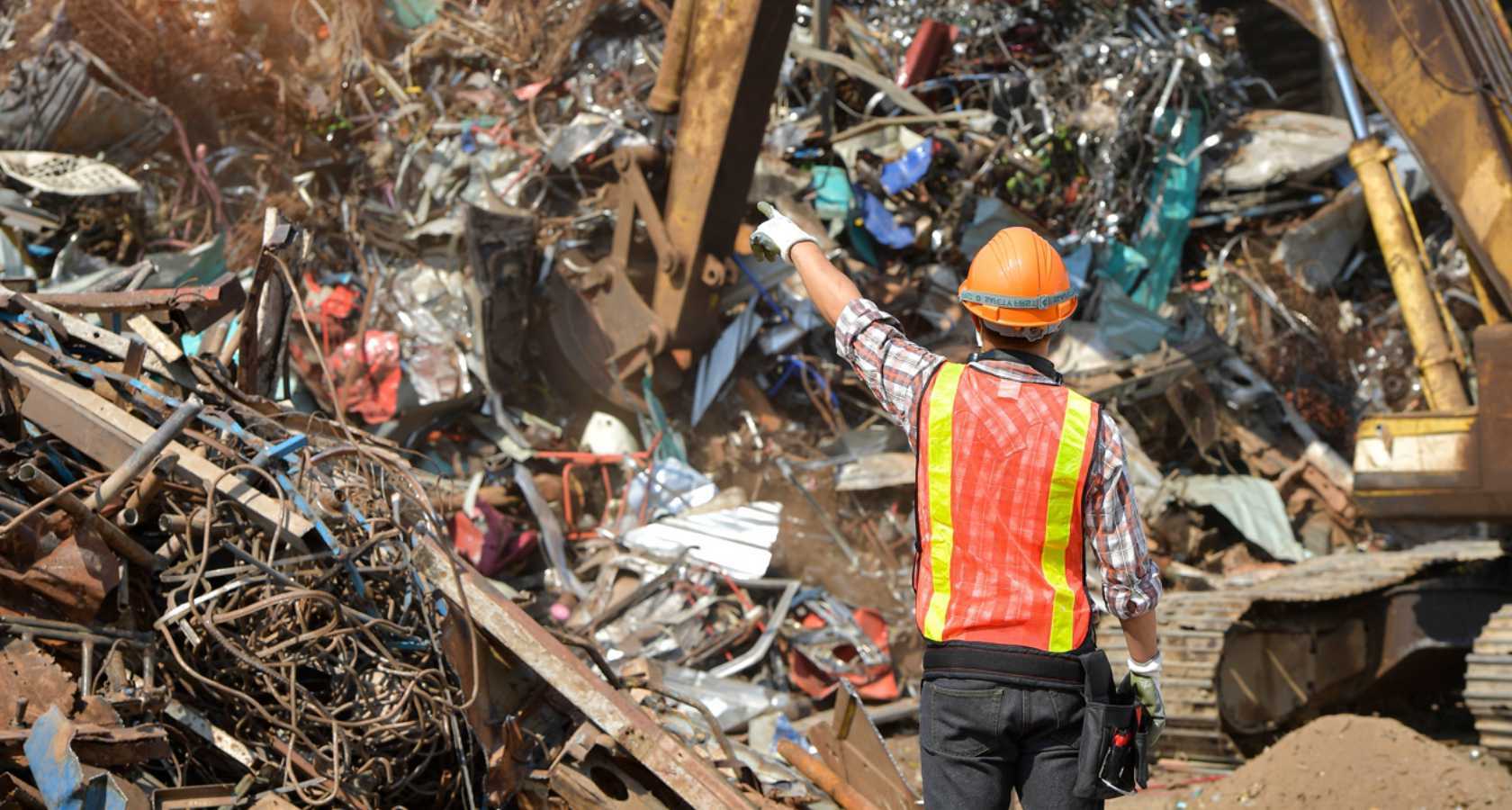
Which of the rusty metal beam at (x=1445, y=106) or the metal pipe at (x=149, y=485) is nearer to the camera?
the metal pipe at (x=149, y=485)

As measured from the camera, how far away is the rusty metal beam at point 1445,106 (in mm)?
4762

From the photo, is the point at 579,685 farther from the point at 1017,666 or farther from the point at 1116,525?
the point at 1116,525

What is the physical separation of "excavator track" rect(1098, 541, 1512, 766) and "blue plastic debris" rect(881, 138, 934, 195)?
352 cm

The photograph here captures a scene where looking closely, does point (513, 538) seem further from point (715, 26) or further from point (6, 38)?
point (6, 38)

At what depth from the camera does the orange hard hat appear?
2.73m

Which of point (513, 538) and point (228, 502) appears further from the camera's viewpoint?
point (513, 538)

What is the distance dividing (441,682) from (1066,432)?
2405 mm

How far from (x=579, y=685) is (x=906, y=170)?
17.5 ft

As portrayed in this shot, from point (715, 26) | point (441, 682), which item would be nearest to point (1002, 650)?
point (441, 682)

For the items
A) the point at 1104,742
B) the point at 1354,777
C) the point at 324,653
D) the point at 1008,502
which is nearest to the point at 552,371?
the point at 324,653

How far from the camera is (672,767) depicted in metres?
3.87

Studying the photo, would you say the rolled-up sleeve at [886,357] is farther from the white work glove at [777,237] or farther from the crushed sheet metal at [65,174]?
the crushed sheet metal at [65,174]

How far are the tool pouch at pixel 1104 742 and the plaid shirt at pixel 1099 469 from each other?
0.15 m

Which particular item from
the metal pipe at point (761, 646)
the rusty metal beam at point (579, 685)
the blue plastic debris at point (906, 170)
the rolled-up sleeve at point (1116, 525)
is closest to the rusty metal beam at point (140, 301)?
the rusty metal beam at point (579, 685)
